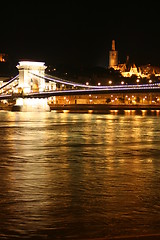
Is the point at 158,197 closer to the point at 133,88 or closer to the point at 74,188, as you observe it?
the point at 74,188

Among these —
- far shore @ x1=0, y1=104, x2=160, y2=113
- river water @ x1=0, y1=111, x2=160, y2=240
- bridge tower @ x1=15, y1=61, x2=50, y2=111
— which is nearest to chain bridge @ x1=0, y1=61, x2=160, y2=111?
bridge tower @ x1=15, y1=61, x2=50, y2=111

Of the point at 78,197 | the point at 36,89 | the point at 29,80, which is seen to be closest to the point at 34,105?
the point at 36,89

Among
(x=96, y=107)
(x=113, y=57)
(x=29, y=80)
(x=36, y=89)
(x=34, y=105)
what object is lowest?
(x=96, y=107)

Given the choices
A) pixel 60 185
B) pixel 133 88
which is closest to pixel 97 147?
pixel 60 185

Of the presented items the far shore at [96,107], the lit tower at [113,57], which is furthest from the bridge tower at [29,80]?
the lit tower at [113,57]

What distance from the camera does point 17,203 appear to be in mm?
6867

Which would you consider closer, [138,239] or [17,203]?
[138,239]

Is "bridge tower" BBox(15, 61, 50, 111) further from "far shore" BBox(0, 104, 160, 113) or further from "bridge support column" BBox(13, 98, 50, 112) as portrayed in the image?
"far shore" BBox(0, 104, 160, 113)

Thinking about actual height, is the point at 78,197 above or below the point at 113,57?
below

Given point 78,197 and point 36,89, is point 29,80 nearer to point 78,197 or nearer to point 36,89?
point 36,89

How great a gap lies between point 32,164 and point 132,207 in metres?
4.73

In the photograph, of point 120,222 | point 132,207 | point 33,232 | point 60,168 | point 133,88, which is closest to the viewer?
point 33,232

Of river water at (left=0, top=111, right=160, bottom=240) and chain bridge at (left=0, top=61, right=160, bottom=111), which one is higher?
chain bridge at (left=0, top=61, right=160, bottom=111)

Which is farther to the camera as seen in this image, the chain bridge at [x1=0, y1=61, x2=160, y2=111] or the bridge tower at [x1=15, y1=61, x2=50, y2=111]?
the bridge tower at [x1=15, y1=61, x2=50, y2=111]
